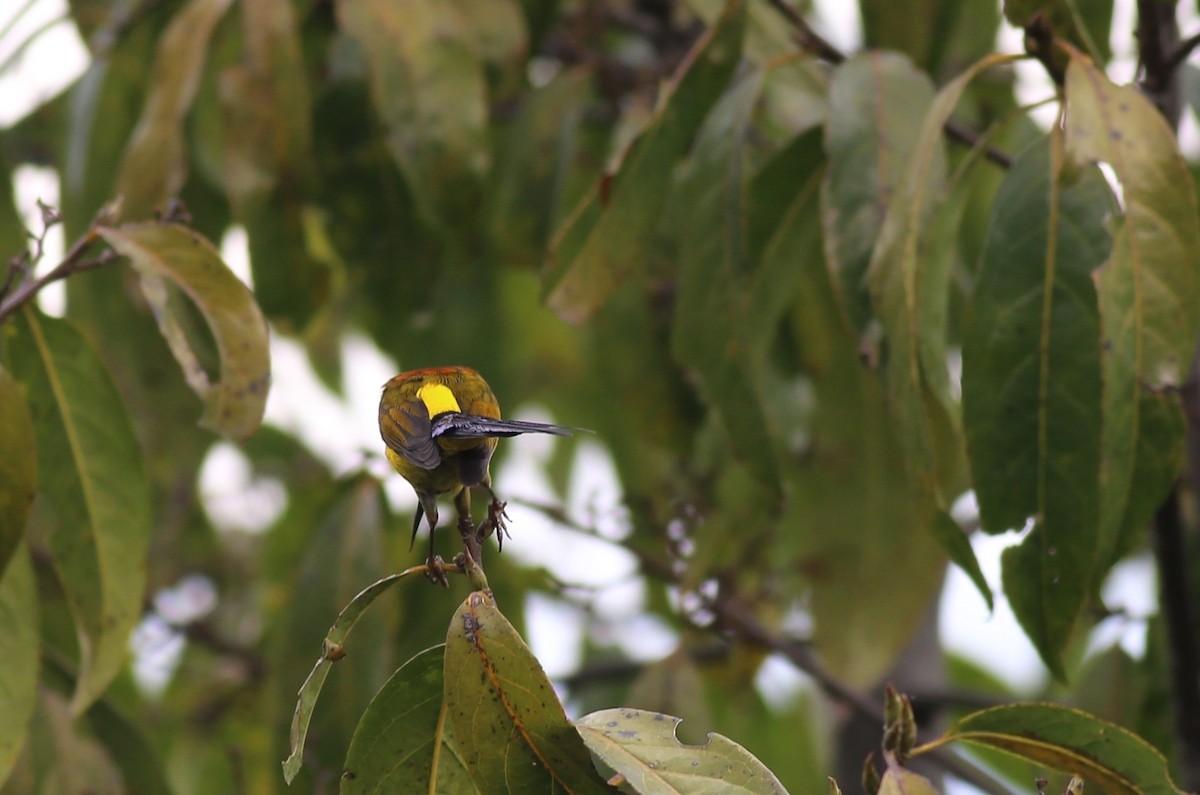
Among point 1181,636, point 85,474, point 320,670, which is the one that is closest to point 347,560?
point 85,474

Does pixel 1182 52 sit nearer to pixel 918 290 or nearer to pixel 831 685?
pixel 918 290

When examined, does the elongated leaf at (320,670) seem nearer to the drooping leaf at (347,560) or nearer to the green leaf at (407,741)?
the green leaf at (407,741)

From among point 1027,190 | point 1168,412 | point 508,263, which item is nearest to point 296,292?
point 508,263

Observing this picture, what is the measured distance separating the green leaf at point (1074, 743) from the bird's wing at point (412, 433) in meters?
0.66

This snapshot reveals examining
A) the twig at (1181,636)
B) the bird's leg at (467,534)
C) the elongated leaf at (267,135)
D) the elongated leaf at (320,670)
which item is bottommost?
the twig at (1181,636)

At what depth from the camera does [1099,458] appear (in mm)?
1909

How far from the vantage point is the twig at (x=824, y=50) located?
2586 mm

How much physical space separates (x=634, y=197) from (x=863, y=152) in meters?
0.39

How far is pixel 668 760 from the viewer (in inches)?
57.5

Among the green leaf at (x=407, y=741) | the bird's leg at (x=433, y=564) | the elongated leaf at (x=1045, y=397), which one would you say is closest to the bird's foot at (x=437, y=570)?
the bird's leg at (x=433, y=564)

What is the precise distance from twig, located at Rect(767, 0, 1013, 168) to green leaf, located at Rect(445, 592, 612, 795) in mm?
1538

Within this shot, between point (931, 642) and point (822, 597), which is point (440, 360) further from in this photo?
point (931, 642)

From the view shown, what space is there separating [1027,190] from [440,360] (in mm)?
1765

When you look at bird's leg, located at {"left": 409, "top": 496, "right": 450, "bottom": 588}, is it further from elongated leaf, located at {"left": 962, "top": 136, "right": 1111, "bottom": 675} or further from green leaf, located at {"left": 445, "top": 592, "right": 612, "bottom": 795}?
elongated leaf, located at {"left": 962, "top": 136, "right": 1111, "bottom": 675}
